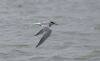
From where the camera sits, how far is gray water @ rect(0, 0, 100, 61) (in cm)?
1227

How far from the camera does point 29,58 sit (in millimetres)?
11875

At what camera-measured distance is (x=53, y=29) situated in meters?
14.7

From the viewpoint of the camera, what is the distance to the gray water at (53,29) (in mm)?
12273

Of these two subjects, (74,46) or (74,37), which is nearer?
(74,46)

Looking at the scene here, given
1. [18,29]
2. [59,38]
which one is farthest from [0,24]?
[59,38]

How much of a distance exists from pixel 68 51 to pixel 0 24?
3.58 meters

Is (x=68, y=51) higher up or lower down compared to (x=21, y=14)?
lower down

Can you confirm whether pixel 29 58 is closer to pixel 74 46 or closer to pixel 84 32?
pixel 74 46

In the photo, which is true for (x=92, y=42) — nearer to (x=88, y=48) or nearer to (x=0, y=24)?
(x=88, y=48)

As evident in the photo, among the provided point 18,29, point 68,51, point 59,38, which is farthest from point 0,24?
point 68,51

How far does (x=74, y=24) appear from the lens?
591 inches

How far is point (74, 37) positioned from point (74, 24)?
1.23 metres

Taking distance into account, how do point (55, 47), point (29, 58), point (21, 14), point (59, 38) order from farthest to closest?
point (21, 14), point (59, 38), point (55, 47), point (29, 58)

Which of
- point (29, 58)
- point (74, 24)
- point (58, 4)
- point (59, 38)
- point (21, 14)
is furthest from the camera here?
point (58, 4)
